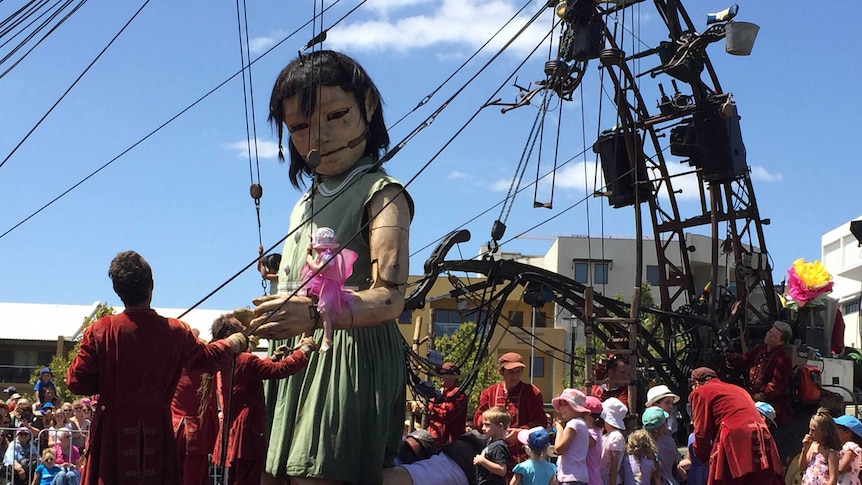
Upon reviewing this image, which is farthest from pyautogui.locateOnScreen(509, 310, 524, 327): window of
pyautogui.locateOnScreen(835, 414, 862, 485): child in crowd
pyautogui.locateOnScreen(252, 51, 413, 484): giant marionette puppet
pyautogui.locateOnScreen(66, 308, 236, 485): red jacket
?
pyautogui.locateOnScreen(66, 308, 236, 485): red jacket

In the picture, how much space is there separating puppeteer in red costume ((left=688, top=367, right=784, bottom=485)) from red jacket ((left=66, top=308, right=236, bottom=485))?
407 centimetres

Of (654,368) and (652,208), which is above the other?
(652,208)

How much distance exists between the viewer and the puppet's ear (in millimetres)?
4559

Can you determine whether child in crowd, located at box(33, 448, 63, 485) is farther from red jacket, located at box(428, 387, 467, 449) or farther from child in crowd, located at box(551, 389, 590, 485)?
child in crowd, located at box(551, 389, 590, 485)

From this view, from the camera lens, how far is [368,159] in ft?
15.0

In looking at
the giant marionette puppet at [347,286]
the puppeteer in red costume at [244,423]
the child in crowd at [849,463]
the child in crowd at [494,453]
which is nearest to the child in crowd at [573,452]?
the child in crowd at [494,453]

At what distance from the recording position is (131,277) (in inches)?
159

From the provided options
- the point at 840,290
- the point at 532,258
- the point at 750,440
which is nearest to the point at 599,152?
the point at 750,440

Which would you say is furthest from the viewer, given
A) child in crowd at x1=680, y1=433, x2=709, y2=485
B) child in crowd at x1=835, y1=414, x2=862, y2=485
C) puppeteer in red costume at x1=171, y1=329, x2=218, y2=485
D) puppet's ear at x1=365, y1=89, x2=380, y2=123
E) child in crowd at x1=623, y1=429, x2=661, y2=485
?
child in crowd at x1=680, y1=433, x2=709, y2=485

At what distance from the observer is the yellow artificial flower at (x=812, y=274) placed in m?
12.8

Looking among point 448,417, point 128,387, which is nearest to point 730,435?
Answer: point 448,417

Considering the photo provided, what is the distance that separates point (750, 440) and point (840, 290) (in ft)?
87.0

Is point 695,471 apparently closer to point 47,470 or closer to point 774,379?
point 774,379

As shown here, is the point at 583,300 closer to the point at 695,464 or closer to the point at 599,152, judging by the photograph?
the point at 599,152
